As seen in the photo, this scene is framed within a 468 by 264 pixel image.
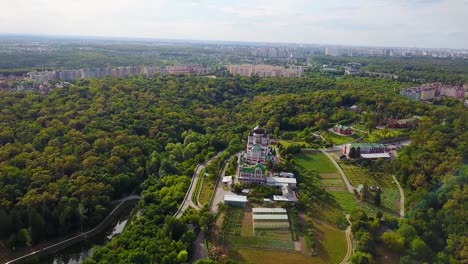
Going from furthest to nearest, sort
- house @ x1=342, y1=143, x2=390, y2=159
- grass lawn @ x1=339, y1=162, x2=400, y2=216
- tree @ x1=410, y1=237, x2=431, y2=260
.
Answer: house @ x1=342, y1=143, x2=390, y2=159, grass lawn @ x1=339, y1=162, x2=400, y2=216, tree @ x1=410, y1=237, x2=431, y2=260

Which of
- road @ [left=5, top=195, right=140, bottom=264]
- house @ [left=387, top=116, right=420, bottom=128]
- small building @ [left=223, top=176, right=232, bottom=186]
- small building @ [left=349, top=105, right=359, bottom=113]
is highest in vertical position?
small building @ [left=349, top=105, right=359, bottom=113]

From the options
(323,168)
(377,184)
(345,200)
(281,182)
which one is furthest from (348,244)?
(323,168)

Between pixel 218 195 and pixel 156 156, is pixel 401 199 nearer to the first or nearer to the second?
pixel 218 195

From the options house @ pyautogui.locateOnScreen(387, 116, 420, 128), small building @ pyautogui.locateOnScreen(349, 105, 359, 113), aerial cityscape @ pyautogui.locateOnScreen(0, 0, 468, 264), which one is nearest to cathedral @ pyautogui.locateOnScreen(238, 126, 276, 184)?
→ aerial cityscape @ pyautogui.locateOnScreen(0, 0, 468, 264)

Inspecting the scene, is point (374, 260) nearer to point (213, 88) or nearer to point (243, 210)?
point (243, 210)

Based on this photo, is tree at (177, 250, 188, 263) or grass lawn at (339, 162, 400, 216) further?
grass lawn at (339, 162, 400, 216)

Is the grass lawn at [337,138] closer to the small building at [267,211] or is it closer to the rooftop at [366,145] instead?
the rooftop at [366,145]

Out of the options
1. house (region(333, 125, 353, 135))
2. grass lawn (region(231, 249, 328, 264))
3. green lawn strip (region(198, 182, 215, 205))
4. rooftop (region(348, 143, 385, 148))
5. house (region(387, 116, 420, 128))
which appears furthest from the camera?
house (region(387, 116, 420, 128))

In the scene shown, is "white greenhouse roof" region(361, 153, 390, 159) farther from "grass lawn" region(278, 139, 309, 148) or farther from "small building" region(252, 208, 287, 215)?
"small building" region(252, 208, 287, 215)
